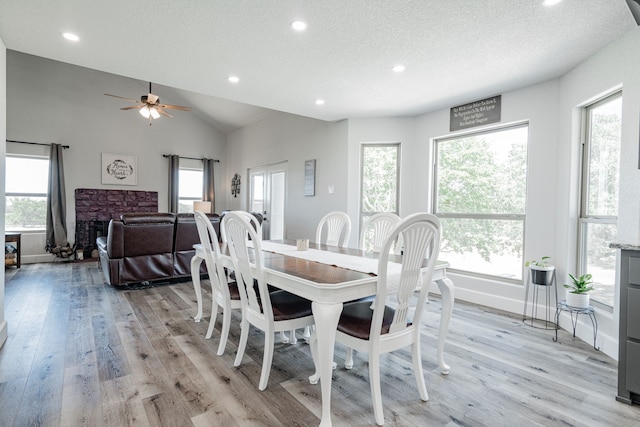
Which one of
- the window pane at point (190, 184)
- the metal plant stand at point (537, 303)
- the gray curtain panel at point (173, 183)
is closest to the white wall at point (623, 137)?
the metal plant stand at point (537, 303)

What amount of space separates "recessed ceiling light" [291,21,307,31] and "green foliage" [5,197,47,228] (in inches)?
263

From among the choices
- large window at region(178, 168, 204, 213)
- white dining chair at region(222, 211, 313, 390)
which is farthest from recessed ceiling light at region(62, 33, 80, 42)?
large window at region(178, 168, 204, 213)

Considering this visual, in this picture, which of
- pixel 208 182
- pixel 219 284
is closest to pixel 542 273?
pixel 219 284

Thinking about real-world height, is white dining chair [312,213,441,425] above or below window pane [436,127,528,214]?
below

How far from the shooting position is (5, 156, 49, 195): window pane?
6016mm

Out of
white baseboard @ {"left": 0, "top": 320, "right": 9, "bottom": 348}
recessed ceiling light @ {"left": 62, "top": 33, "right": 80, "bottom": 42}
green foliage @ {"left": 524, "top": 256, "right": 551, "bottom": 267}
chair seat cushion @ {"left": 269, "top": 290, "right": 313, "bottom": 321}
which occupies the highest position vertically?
recessed ceiling light @ {"left": 62, "top": 33, "right": 80, "bottom": 42}

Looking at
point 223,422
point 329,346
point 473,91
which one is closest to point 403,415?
point 329,346

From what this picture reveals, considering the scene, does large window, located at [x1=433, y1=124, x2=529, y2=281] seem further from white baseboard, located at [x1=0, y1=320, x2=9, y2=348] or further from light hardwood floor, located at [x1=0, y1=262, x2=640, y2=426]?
white baseboard, located at [x1=0, y1=320, x2=9, y2=348]

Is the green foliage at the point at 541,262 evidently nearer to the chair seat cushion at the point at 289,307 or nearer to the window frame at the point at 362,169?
the window frame at the point at 362,169

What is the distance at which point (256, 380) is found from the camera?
2.01 meters

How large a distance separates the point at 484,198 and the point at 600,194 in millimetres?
1180

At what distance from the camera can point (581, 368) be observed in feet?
7.31

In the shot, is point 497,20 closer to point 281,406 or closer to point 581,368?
point 581,368

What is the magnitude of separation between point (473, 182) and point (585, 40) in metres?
1.80
